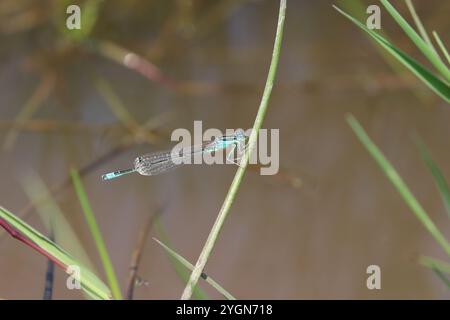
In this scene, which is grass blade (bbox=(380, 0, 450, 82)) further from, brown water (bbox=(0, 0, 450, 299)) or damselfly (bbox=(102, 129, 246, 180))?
brown water (bbox=(0, 0, 450, 299))

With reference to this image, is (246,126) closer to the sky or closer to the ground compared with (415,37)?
closer to the sky

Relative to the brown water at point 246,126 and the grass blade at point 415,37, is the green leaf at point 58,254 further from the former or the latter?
the brown water at point 246,126

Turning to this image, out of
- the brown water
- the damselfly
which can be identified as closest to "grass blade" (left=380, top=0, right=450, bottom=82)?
the damselfly

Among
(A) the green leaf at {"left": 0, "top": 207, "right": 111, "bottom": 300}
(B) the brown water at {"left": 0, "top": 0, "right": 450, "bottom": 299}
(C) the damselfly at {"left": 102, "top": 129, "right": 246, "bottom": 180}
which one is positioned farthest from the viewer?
(B) the brown water at {"left": 0, "top": 0, "right": 450, "bottom": 299}

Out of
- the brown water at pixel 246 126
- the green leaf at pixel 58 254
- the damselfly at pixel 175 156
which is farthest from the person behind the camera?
the brown water at pixel 246 126

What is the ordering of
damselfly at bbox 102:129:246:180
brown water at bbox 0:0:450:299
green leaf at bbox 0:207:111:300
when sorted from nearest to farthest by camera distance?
green leaf at bbox 0:207:111:300 < damselfly at bbox 102:129:246:180 < brown water at bbox 0:0:450:299

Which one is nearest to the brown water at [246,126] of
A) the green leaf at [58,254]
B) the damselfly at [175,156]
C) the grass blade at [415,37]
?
the damselfly at [175,156]

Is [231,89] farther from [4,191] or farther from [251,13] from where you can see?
[4,191]

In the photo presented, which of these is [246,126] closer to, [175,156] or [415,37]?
[175,156]

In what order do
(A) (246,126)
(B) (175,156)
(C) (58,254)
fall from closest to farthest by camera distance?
(C) (58,254) < (B) (175,156) < (A) (246,126)

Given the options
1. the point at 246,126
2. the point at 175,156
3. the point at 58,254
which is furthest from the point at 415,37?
the point at 246,126
